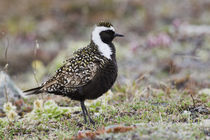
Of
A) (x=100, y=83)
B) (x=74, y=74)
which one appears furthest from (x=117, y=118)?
(x=74, y=74)

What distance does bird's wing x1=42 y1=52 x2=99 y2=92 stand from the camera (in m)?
6.14

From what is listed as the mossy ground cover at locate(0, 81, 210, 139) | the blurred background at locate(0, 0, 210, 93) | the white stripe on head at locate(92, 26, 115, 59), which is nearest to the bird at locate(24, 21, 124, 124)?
the white stripe on head at locate(92, 26, 115, 59)

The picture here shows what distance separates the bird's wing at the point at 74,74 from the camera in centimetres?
614

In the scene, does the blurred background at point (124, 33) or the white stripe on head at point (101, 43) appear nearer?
the white stripe on head at point (101, 43)

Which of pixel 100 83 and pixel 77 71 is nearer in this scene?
pixel 100 83

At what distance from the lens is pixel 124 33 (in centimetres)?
1808

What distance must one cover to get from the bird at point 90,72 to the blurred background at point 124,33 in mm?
4010

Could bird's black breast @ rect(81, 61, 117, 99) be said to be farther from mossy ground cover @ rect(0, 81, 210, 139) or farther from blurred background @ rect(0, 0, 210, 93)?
blurred background @ rect(0, 0, 210, 93)

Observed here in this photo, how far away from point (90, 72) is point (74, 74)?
0.29m

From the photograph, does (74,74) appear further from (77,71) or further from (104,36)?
(104,36)

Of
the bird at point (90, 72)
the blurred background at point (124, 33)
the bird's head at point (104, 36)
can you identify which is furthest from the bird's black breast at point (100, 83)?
the blurred background at point (124, 33)

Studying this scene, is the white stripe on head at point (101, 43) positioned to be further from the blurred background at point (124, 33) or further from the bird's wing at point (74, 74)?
the blurred background at point (124, 33)

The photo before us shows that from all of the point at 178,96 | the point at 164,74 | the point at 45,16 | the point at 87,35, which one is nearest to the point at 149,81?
the point at 164,74

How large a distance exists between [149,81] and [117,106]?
3.36 metres
